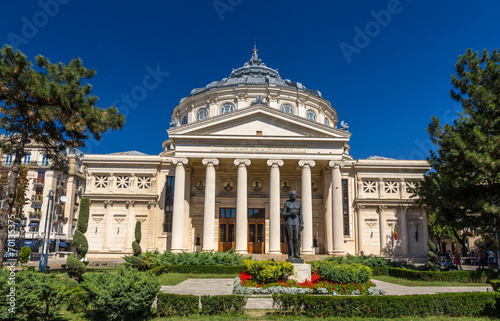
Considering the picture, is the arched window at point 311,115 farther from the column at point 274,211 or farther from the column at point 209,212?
the column at point 209,212

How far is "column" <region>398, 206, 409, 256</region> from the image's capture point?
39219 millimetres

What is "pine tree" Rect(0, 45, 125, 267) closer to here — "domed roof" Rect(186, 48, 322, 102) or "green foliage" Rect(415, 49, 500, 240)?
"green foliage" Rect(415, 49, 500, 240)

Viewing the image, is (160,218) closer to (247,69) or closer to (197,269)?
(197,269)

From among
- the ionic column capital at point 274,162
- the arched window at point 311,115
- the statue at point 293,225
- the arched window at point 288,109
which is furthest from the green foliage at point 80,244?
the arched window at point 311,115

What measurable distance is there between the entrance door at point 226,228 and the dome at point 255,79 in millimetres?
16052

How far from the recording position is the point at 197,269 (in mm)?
26234

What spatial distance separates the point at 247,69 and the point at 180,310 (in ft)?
152

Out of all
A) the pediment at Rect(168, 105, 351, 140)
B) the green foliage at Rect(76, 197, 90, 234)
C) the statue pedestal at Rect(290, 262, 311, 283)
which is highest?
the pediment at Rect(168, 105, 351, 140)

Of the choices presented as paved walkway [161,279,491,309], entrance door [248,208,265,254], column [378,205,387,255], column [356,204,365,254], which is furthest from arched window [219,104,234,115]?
paved walkway [161,279,491,309]

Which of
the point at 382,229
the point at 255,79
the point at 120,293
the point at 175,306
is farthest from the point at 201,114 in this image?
the point at 120,293

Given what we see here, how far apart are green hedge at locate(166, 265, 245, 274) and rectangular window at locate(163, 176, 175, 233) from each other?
1365 centimetres

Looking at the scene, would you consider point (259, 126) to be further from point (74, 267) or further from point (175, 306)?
point (175, 306)

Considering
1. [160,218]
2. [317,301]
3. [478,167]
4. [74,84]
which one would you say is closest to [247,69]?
[160,218]

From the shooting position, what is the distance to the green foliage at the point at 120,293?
995cm
